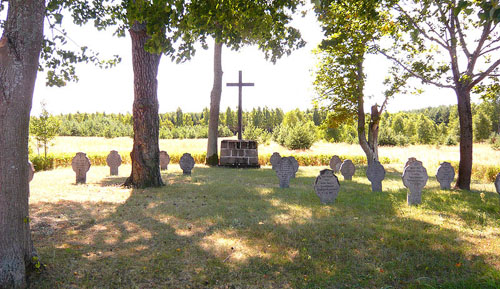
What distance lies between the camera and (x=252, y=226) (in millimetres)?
5938

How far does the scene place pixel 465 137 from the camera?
34.5 feet

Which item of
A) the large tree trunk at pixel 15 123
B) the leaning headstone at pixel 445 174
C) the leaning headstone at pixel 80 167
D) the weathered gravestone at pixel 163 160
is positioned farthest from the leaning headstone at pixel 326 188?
the weathered gravestone at pixel 163 160

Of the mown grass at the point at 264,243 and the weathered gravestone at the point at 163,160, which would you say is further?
the weathered gravestone at the point at 163,160

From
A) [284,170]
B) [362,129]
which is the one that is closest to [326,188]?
[284,170]

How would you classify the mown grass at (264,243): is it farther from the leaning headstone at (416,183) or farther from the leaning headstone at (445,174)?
the leaning headstone at (445,174)

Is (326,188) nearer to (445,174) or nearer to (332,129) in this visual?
(445,174)

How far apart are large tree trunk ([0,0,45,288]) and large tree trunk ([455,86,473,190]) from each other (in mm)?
11950

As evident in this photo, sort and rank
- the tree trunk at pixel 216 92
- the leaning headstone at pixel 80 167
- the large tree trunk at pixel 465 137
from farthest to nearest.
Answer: the tree trunk at pixel 216 92 < the leaning headstone at pixel 80 167 < the large tree trunk at pixel 465 137

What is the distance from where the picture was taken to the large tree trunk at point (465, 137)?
1048 cm

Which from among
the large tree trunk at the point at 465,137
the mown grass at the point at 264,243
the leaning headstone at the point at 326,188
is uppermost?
the large tree trunk at the point at 465,137

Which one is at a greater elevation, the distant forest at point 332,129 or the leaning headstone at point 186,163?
the distant forest at point 332,129

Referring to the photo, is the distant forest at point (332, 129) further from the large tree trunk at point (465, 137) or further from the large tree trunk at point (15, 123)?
the large tree trunk at point (15, 123)

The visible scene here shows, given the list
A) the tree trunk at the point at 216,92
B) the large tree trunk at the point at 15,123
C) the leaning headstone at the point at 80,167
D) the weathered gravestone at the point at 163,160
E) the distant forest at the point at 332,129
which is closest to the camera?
the large tree trunk at the point at 15,123

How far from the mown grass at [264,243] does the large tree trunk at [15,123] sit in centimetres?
43
